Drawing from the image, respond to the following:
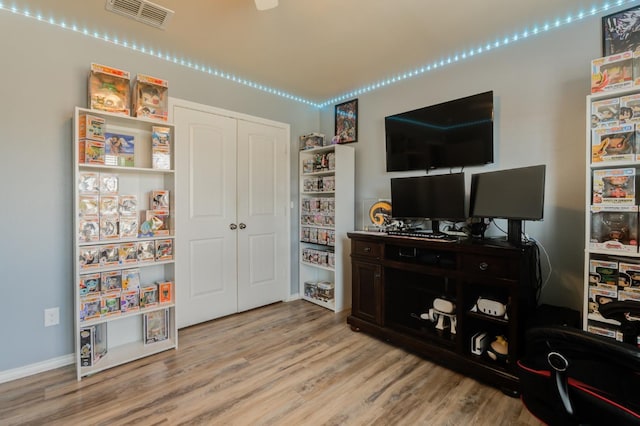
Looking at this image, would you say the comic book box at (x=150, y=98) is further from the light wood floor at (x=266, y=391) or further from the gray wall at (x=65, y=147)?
the light wood floor at (x=266, y=391)

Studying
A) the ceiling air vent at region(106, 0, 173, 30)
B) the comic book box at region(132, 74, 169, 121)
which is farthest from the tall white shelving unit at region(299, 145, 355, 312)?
the ceiling air vent at region(106, 0, 173, 30)

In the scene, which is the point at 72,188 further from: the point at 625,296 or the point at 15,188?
the point at 625,296

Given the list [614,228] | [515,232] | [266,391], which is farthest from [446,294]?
[266,391]

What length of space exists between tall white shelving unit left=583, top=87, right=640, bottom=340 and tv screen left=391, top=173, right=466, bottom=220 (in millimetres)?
792

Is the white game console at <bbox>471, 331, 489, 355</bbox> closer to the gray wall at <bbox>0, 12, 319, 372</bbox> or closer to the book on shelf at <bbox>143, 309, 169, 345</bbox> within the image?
the book on shelf at <bbox>143, 309, 169, 345</bbox>

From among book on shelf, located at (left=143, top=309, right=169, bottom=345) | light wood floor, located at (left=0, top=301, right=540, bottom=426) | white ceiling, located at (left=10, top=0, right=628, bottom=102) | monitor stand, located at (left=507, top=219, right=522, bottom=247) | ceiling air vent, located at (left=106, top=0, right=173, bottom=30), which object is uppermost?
white ceiling, located at (left=10, top=0, right=628, bottom=102)

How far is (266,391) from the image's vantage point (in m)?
1.90

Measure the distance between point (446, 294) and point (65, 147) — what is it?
10.7 ft

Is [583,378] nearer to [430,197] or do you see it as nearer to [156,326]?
[430,197]

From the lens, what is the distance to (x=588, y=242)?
1.75 meters

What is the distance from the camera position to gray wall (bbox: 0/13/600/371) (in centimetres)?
203

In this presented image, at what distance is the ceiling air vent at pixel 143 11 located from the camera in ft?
6.37

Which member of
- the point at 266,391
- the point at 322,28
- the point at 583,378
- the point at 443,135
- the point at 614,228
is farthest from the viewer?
the point at 443,135

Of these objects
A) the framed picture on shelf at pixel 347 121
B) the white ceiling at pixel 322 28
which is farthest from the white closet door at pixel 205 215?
the framed picture on shelf at pixel 347 121
